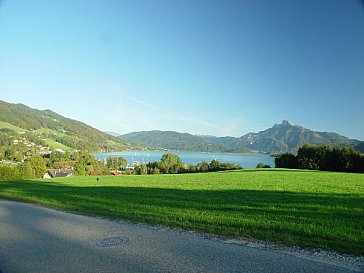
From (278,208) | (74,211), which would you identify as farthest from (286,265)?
(74,211)

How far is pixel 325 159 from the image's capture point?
222 feet

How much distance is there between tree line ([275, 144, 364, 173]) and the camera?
202ft

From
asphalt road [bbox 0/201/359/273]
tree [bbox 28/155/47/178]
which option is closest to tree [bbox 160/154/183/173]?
tree [bbox 28/155/47/178]

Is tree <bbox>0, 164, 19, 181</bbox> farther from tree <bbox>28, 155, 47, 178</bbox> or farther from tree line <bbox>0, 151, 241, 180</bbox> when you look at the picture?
tree <bbox>28, 155, 47, 178</bbox>

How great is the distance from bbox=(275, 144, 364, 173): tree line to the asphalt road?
63313 millimetres

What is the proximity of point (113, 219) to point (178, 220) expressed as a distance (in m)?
2.47

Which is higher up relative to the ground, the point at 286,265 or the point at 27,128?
the point at 27,128

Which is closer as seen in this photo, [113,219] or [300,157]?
[113,219]

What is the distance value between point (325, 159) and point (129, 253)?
2741 inches

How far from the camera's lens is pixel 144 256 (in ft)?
21.2

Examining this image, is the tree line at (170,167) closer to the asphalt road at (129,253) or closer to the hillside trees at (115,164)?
the hillside trees at (115,164)

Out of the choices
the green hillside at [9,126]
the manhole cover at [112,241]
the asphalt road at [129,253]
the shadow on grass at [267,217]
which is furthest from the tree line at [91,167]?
the green hillside at [9,126]

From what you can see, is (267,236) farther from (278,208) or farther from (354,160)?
(354,160)

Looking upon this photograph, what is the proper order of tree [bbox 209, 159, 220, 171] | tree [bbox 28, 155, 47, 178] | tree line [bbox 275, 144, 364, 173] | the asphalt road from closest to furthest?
1. the asphalt road
2. tree line [bbox 275, 144, 364, 173]
3. tree [bbox 209, 159, 220, 171]
4. tree [bbox 28, 155, 47, 178]
